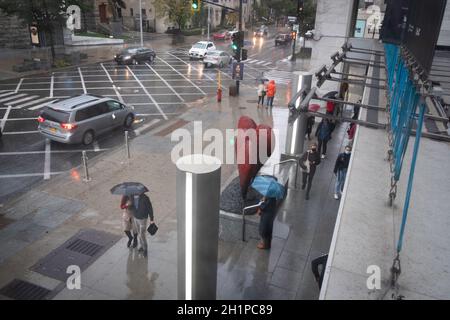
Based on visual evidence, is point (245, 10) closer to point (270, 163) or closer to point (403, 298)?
point (270, 163)

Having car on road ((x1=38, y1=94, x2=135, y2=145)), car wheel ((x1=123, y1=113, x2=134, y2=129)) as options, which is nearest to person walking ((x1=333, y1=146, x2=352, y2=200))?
car on road ((x1=38, y1=94, x2=135, y2=145))

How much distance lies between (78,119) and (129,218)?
7.68m

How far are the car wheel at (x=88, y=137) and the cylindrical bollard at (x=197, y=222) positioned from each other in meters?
10.6

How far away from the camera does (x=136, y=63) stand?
34.4 metres

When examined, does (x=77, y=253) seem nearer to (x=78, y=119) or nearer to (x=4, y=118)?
(x=78, y=119)

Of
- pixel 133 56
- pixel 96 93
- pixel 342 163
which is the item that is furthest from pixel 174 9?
pixel 342 163

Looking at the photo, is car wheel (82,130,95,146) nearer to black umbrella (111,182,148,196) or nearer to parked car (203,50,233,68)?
black umbrella (111,182,148,196)

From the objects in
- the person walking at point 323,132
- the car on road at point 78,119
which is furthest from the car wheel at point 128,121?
the person walking at point 323,132

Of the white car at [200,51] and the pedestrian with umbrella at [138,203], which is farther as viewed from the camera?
the white car at [200,51]

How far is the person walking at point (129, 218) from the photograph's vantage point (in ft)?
26.1

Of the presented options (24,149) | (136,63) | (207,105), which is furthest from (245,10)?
(24,149)

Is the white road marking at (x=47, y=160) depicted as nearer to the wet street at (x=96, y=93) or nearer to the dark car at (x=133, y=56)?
the wet street at (x=96, y=93)

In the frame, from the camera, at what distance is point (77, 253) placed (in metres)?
8.31
